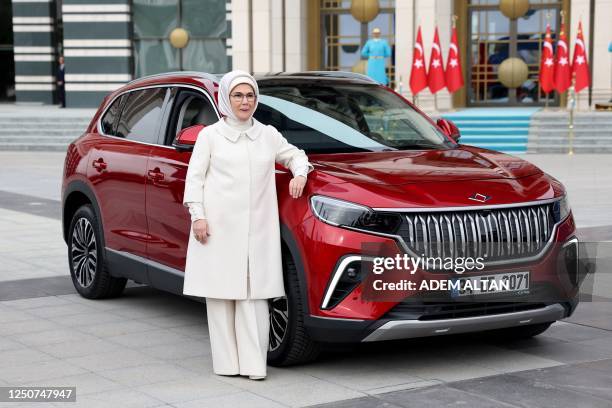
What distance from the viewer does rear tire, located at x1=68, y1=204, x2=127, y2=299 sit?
27.8ft

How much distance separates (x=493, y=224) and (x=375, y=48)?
63.6ft

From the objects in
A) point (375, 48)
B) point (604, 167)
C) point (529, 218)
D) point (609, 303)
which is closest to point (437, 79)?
point (375, 48)

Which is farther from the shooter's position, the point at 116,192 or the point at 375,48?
the point at 375,48

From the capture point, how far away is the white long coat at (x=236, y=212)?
6152mm

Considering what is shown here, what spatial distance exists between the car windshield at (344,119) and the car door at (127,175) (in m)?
1.06

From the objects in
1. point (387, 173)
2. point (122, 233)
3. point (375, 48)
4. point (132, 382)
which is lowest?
point (132, 382)

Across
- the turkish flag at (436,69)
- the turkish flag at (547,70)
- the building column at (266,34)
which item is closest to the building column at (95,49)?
the building column at (266,34)

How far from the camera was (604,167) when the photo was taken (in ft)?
65.5

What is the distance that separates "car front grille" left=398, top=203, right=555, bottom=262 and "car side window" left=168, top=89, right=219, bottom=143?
1936mm

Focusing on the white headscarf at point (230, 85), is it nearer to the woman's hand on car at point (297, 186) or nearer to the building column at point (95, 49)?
the woman's hand on car at point (297, 186)

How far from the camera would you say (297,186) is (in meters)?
6.13

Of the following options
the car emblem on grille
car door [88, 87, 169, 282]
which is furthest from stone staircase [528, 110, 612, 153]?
the car emblem on grille

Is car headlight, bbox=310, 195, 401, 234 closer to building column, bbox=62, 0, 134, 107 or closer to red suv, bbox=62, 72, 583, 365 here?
red suv, bbox=62, 72, 583, 365

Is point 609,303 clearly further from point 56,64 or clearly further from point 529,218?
point 56,64
